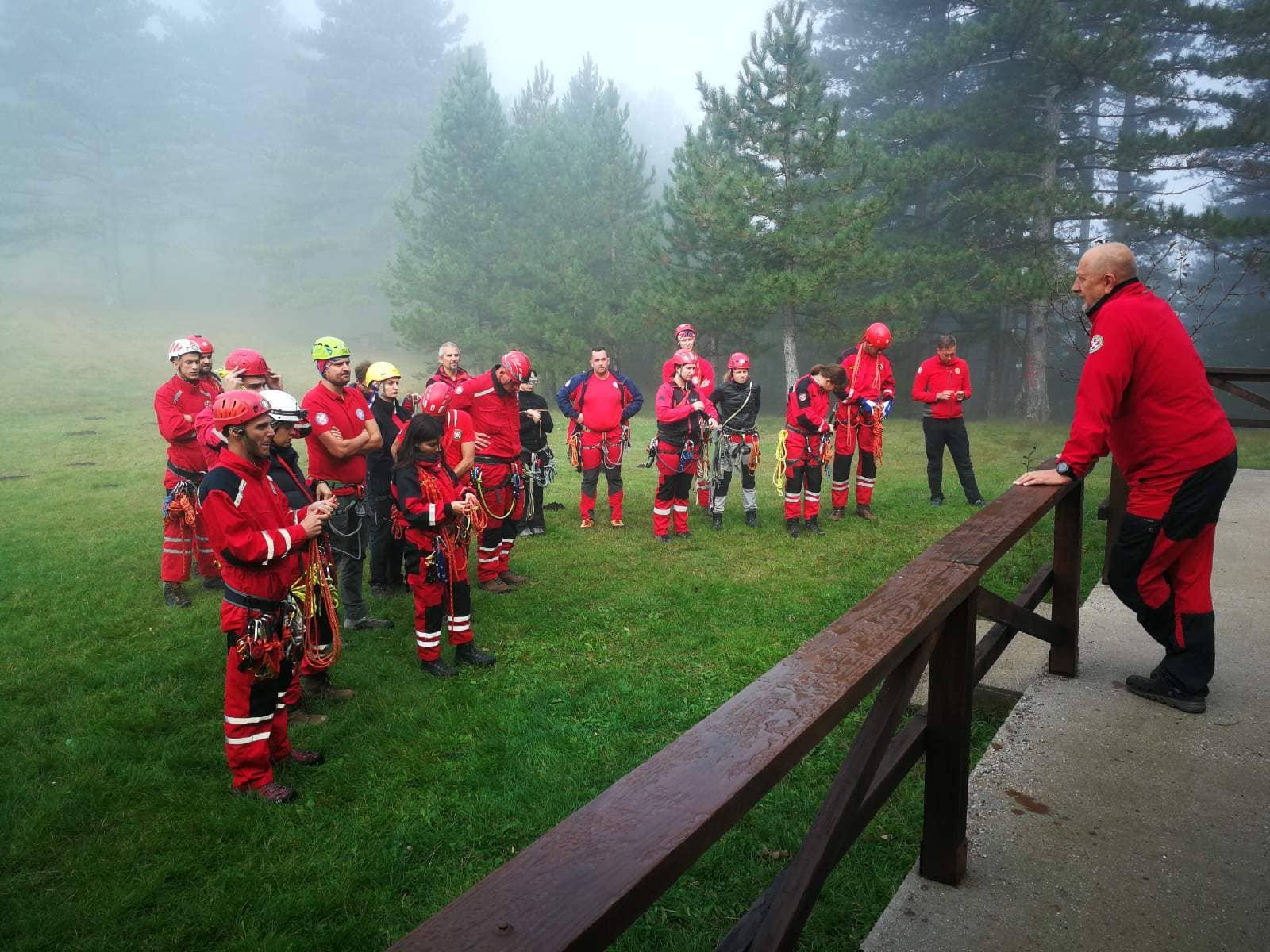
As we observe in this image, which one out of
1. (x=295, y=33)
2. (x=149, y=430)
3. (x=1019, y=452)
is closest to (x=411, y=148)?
(x=295, y=33)

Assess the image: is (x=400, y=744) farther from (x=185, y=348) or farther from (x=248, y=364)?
(x=185, y=348)

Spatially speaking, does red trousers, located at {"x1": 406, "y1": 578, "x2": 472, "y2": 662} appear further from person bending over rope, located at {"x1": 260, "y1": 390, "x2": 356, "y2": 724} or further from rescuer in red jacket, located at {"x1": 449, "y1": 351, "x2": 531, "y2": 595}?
rescuer in red jacket, located at {"x1": 449, "y1": 351, "x2": 531, "y2": 595}

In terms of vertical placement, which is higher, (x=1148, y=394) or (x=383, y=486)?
(x=1148, y=394)

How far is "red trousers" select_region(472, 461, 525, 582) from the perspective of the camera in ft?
22.5

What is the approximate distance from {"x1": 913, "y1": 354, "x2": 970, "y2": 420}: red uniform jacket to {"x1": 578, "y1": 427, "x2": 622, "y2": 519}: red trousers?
3.60 meters

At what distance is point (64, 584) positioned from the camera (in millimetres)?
7254

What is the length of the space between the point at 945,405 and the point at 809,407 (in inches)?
81.7

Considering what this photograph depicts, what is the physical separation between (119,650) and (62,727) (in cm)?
126

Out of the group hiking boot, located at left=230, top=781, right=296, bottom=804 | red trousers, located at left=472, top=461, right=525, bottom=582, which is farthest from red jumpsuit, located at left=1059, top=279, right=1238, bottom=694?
red trousers, located at left=472, top=461, right=525, bottom=582

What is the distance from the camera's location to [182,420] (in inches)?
260

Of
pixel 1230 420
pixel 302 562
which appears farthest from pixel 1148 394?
pixel 302 562

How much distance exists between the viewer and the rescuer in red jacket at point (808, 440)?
8.63 meters

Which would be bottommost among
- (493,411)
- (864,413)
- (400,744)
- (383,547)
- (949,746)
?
(400,744)

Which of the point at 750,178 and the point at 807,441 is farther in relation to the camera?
the point at 750,178
